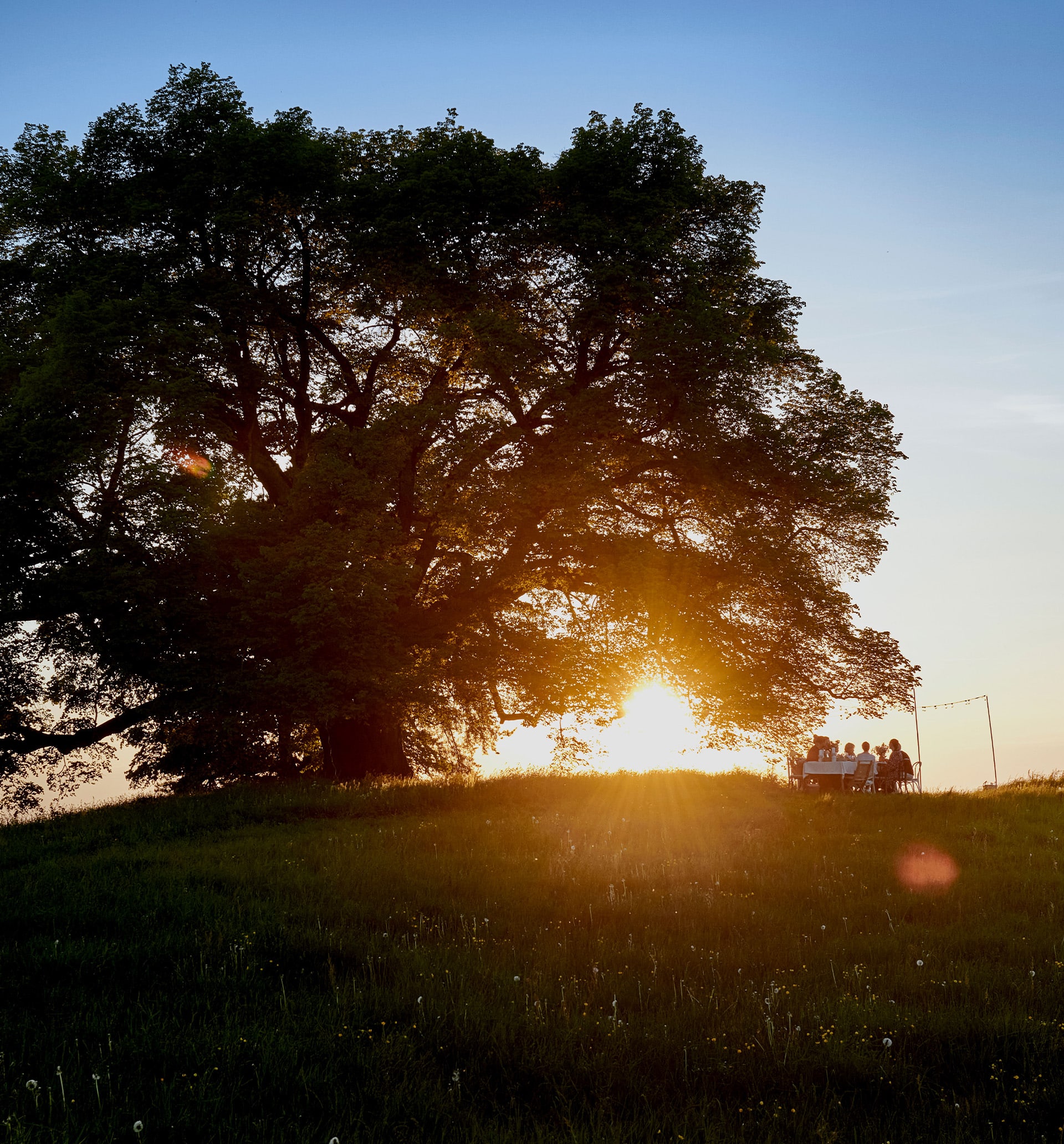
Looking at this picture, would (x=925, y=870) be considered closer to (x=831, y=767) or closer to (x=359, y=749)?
(x=359, y=749)

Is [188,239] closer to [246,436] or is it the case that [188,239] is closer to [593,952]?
[246,436]

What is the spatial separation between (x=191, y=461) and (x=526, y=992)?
17158mm

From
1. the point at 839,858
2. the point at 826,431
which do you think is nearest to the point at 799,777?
the point at 826,431

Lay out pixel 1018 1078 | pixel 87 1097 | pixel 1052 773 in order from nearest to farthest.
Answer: pixel 87 1097, pixel 1018 1078, pixel 1052 773

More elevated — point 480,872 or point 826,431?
point 826,431

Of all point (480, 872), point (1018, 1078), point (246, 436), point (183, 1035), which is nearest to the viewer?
point (1018, 1078)

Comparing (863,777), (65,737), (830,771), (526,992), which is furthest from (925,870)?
(65,737)

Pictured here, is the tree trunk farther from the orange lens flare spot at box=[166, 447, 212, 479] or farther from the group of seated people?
the group of seated people

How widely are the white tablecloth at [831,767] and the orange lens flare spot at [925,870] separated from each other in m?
12.8

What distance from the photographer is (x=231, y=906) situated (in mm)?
8609

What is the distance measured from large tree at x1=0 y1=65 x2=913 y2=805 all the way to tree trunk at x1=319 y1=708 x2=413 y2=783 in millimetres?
77

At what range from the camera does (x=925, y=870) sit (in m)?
11.0

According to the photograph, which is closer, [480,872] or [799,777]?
[480,872]

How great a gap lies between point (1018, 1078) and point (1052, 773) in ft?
56.3
